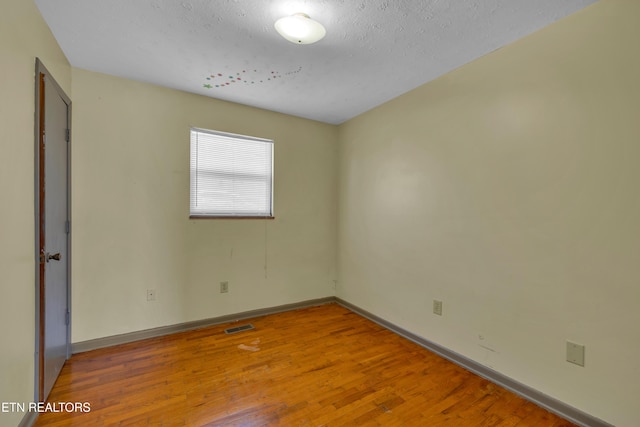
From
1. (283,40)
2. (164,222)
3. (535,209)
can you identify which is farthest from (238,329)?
(535,209)

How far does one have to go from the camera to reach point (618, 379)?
1.55 meters

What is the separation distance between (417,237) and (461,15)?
1.74m

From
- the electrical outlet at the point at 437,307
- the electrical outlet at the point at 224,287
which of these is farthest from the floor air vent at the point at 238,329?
the electrical outlet at the point at 437,307

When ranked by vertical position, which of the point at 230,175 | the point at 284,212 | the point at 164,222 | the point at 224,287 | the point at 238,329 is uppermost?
the point at 230,175

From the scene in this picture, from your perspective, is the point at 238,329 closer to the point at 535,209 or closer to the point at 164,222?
the point at 164,222

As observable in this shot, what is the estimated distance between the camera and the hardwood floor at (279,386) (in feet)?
5.57

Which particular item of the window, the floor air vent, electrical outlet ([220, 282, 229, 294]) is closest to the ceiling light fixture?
the window

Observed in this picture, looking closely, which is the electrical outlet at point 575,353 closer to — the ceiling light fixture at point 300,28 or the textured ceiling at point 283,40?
the textured ceiling at point 283,40

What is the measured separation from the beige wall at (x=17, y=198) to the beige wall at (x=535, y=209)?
9.08 feet

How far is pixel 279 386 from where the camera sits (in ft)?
6.57

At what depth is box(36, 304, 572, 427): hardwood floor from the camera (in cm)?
170

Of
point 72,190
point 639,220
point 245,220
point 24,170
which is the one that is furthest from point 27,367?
point 639,220

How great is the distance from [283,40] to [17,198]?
181 cm

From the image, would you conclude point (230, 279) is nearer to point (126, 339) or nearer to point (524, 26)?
point (126, 339)
